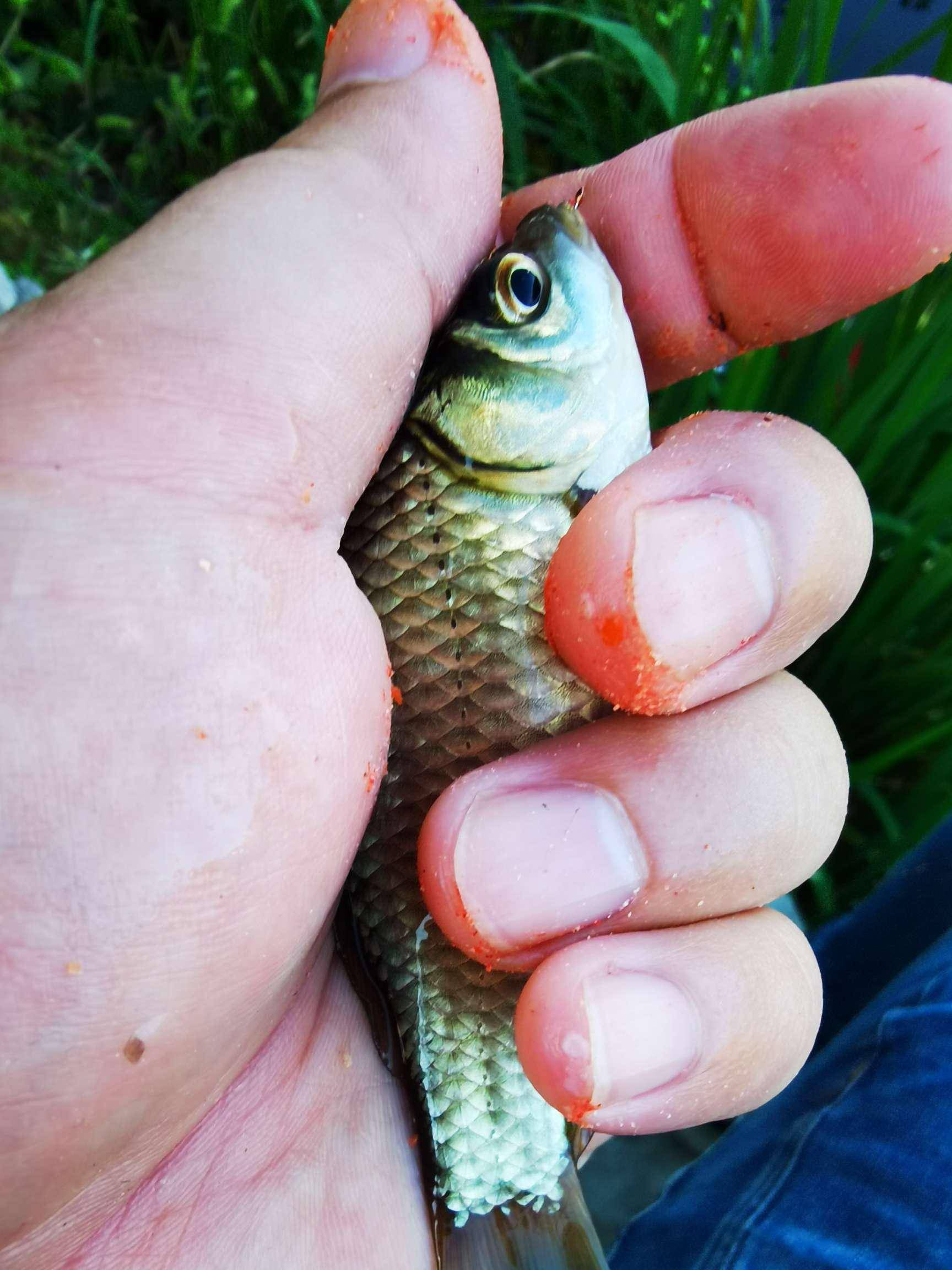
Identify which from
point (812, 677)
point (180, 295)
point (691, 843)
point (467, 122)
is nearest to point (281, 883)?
point (691, 843)

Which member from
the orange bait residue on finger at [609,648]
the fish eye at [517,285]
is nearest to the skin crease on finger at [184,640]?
the fish eye at [517,285]

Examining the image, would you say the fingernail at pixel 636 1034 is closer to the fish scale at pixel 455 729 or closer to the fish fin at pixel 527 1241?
the fish scale at pixel 455 729

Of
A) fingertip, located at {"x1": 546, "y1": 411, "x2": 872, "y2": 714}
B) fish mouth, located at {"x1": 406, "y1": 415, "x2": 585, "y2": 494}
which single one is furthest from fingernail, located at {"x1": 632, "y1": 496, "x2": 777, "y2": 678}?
fish mouth, located at {"x1": 406, "y1": 415, "x2": 585, "y2": 494}

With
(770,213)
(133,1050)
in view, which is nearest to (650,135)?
(770,213)

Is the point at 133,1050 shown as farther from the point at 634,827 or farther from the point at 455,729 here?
the point at 634,827

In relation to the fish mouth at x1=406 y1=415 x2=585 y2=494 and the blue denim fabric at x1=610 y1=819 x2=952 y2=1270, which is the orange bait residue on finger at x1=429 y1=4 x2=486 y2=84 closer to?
the fish mouth at x1=406 y1=415 x2=585 y2=494

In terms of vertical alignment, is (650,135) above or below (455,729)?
above

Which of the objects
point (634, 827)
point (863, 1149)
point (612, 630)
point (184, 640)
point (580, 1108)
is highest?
point (184, 640)
